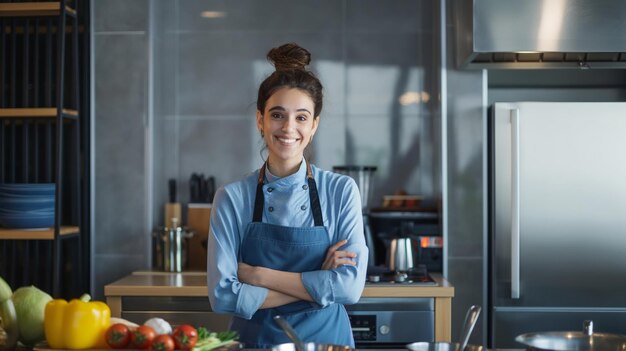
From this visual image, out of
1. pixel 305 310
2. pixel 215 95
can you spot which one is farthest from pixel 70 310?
pixel 215 95

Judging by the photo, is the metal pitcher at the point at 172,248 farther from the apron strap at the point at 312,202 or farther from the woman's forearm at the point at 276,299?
the woman's forearm at the point at 276,299

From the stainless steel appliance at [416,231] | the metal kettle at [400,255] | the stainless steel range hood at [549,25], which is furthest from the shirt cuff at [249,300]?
the stainless steel range hood at [549,25]

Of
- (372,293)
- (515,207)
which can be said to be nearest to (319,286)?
(372,293)

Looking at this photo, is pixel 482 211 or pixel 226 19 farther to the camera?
pixel 226 19

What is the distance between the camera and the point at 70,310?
188cm

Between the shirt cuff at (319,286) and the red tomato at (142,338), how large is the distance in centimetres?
58

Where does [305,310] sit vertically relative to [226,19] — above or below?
below

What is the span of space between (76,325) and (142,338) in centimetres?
15

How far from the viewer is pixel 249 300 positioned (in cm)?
229

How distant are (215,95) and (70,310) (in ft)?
8.35

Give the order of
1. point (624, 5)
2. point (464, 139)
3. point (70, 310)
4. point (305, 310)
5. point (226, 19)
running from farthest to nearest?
point (226, 19)
point (464, 139)
point (624, 5)
point (305, 310)
point (70, 310)

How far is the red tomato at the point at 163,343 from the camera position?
181 centimetres

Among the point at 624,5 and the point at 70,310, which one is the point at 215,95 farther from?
the point at 70,310

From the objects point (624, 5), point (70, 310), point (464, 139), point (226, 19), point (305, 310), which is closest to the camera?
point (70, 310)
